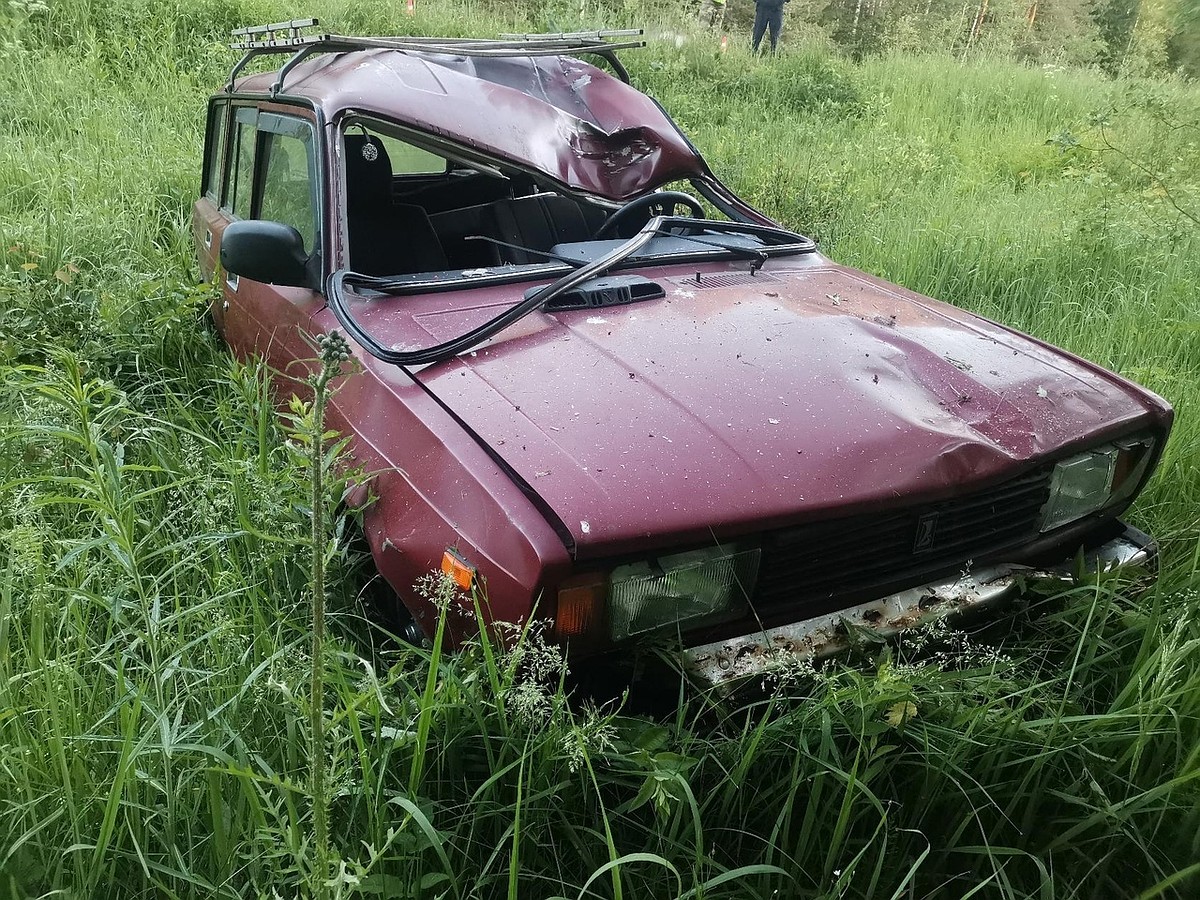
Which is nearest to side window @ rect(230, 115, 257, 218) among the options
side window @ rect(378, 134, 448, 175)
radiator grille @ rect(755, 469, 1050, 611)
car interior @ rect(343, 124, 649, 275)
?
car interior @ rect(343, 124, 649, 275)

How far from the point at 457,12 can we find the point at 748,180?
4981mm

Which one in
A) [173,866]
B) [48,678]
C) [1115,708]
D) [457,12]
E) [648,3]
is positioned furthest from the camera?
[648,3]

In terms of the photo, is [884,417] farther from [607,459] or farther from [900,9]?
[900,9]

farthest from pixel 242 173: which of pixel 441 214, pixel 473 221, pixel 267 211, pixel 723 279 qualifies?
pixel 723 279

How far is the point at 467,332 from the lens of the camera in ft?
6.90

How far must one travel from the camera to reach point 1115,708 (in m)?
1.82

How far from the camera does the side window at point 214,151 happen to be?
3.49 meters

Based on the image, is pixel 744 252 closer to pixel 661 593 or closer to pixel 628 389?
pixel 628 389

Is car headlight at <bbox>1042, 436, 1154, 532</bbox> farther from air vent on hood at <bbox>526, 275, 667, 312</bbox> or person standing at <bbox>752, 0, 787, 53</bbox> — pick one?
person standing at <bbox>752, 0, 787, 53</bbox>

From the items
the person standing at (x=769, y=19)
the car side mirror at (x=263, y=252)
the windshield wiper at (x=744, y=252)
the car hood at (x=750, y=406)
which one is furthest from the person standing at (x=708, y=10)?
the car side mirror at (x=263, y=252)

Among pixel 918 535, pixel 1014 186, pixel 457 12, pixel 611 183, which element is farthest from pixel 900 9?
pixel 918 535

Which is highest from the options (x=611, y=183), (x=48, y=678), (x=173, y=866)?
(x=611, y=183)

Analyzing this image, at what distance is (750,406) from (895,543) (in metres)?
0.41

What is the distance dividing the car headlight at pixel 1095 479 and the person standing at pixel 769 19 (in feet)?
33.5
